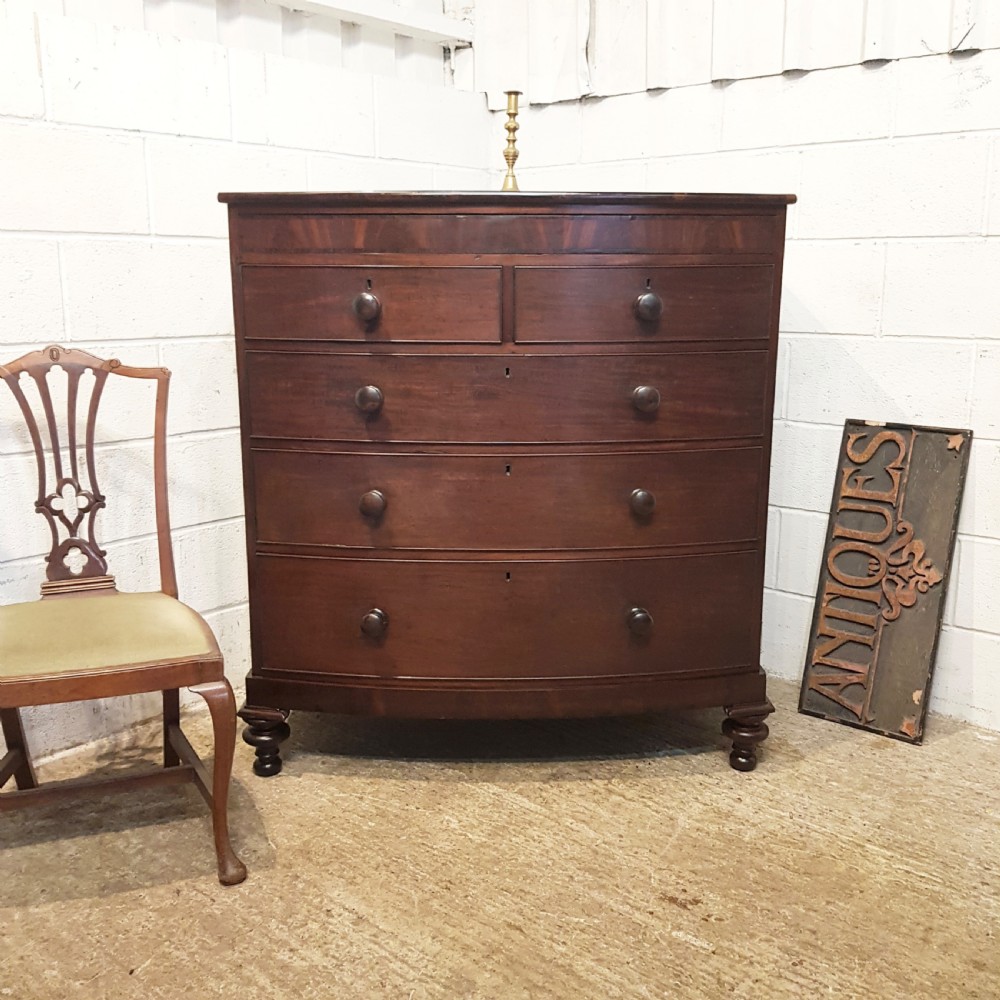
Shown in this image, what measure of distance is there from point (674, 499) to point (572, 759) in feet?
2.16

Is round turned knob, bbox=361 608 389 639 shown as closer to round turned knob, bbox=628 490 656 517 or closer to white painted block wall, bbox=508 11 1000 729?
round turned knob, bbox=628 490 656 517

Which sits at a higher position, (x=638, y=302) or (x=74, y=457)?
(x=638, y=302)

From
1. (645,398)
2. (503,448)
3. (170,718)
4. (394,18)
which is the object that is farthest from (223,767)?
(394,18)

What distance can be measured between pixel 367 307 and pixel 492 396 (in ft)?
0.99

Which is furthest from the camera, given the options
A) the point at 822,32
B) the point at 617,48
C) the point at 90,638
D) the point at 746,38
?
the point at 617,48

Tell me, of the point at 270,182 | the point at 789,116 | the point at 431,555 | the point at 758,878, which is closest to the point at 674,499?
the point at 431,555

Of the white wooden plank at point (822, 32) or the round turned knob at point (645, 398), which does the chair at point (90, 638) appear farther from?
the white wooden plank at point (822, 32)

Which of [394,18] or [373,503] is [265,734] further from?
[394,18]

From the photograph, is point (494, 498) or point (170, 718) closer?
point (494, 498)

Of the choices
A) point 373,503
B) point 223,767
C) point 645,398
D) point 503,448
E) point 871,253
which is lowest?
point 223,767

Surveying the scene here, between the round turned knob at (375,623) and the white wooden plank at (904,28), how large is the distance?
5.70 feet

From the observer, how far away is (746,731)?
2295mm

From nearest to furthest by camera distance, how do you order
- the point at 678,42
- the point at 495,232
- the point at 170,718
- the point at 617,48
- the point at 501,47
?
the point at 495,232
the point at 170,718
the point at 678,42
the point at 617,48
the point at 501,47

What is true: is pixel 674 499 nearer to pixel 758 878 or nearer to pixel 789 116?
pixel 758 878
